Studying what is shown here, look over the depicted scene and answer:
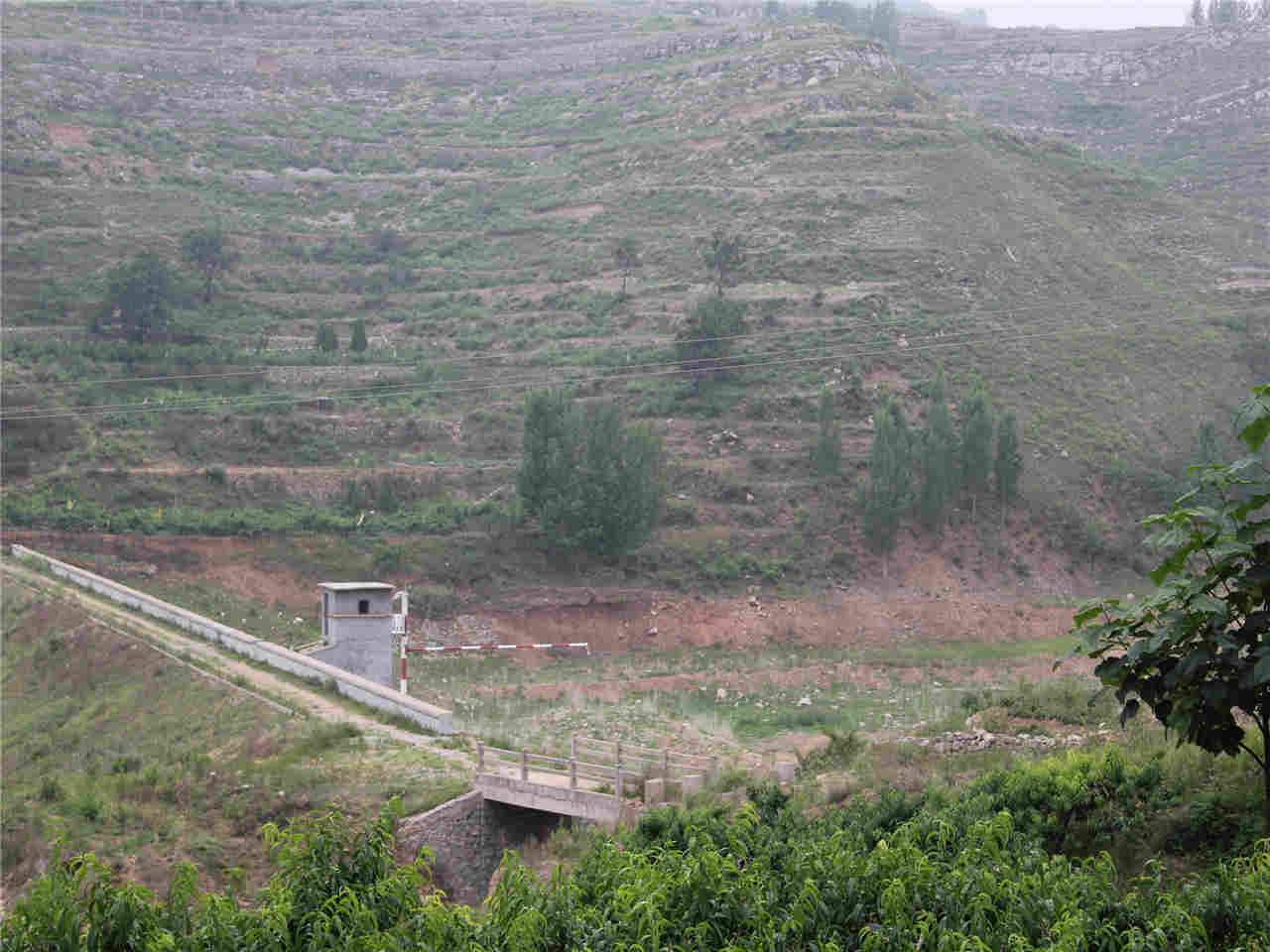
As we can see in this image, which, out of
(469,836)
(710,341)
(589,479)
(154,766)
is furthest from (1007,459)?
(154,766)

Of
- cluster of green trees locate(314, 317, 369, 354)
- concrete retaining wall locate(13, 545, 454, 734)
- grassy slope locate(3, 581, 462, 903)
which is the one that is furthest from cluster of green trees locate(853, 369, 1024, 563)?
grassy slope locate(3, 581, 462, 903)

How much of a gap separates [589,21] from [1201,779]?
104433 mm

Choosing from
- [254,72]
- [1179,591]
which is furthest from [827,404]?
[254,72]

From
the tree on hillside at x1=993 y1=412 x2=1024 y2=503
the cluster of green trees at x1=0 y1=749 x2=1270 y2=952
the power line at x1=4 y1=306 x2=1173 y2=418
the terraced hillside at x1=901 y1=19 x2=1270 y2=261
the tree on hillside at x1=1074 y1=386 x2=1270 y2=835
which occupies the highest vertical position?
the terraced hillside at x1=901 y1=19 x2=1270 y2=261

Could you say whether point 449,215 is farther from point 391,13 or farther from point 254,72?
point 391,13

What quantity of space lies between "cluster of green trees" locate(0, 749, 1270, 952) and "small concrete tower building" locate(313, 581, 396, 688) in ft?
54.7

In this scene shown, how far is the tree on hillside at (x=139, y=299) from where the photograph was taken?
5231cm

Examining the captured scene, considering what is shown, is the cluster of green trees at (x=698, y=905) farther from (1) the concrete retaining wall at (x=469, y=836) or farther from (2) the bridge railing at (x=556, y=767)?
(1) the concrete retaining wall at (x=469, y=836)

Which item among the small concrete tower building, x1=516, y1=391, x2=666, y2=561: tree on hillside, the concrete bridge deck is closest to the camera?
the concrete bridge deck

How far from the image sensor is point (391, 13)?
10662 centimetres

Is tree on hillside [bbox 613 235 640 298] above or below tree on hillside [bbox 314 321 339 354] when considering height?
above

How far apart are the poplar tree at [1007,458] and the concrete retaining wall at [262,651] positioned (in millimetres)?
27269

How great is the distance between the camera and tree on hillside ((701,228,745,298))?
5688 cm

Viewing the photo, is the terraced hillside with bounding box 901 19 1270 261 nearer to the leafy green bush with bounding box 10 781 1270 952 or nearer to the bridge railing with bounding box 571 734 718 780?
the bridge railing with bounding box 571 734 718 780
